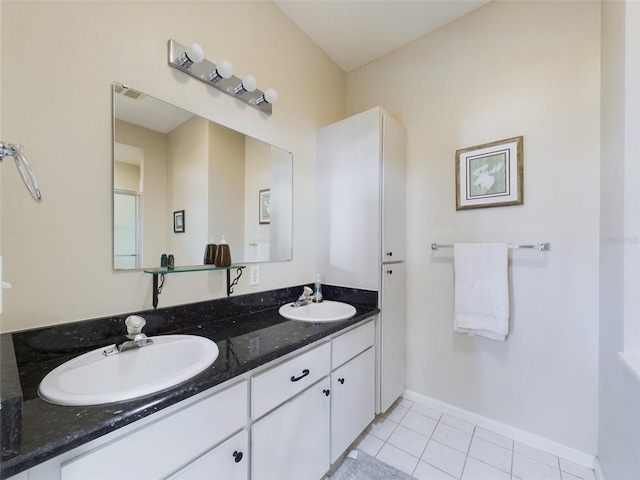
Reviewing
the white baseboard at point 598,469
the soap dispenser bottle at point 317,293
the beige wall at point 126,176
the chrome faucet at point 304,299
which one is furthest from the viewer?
the soap dispenser bottle at point 317,293

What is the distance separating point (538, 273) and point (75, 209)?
2.32m

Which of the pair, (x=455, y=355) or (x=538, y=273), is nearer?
(x=538, y=273)

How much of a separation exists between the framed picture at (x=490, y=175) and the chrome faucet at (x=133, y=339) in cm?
193

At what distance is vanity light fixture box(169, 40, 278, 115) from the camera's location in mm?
1236

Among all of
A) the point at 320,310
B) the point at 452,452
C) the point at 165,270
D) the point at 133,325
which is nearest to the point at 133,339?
the point at 133,325

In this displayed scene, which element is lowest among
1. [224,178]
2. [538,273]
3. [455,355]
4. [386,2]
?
[455,355]

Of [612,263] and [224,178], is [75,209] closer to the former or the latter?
[224,178]

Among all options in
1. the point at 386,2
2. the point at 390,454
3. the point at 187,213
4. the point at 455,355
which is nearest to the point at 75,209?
the point at 187,213

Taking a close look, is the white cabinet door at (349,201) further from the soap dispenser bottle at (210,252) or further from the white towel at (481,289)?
the soap dispenser bottle at (210,252)

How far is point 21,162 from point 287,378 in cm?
111

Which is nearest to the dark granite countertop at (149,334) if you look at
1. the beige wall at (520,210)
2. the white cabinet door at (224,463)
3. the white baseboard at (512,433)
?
the white cabinet door at (224,463)

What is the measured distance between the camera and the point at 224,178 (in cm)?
150

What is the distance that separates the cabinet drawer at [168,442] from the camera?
2.02 ft

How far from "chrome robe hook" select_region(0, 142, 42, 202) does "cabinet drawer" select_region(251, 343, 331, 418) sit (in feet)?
2.92
